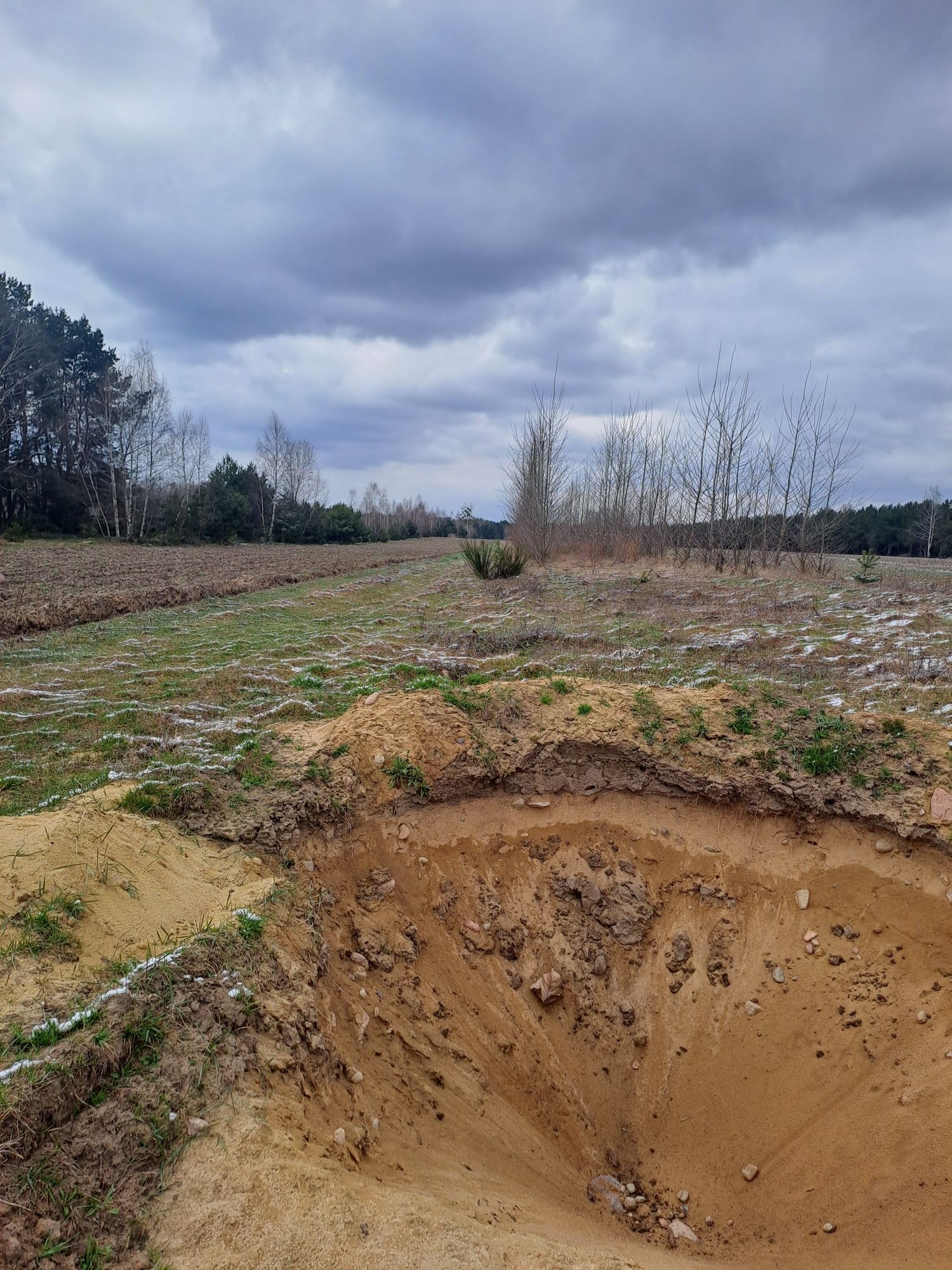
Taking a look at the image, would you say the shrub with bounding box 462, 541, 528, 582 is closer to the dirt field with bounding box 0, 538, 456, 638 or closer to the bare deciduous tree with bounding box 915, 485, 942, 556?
the dirt field with bounding box 0, 538, 456, 638

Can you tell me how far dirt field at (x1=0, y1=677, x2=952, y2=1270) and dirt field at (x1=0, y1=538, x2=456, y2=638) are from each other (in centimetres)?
1098

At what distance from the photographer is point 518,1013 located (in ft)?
14.2

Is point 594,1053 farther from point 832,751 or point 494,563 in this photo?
point 494,563

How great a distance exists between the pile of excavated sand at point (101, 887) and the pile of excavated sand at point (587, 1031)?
0.57 metres

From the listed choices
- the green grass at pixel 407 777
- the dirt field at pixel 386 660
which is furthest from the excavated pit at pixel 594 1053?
the dirt field at pixel 386 660

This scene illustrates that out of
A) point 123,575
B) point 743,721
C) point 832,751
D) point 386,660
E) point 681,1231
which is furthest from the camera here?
point 123,575

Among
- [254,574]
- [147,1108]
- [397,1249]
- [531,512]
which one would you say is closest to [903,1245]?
[397,1249]

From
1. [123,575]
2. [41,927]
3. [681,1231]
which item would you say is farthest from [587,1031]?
[123,575]

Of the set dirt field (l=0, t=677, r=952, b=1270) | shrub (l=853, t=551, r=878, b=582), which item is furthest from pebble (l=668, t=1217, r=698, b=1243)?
shrub (l=853, t=551, r=878, b=582)

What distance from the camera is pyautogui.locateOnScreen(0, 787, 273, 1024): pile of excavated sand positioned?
9.04ft

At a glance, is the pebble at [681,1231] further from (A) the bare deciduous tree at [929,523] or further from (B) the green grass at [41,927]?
(A) the bare deciduous tree at [929,523]

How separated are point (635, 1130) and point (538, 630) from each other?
345 inches

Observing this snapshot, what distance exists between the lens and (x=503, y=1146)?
137 inches

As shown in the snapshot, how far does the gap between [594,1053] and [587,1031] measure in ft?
0.45
